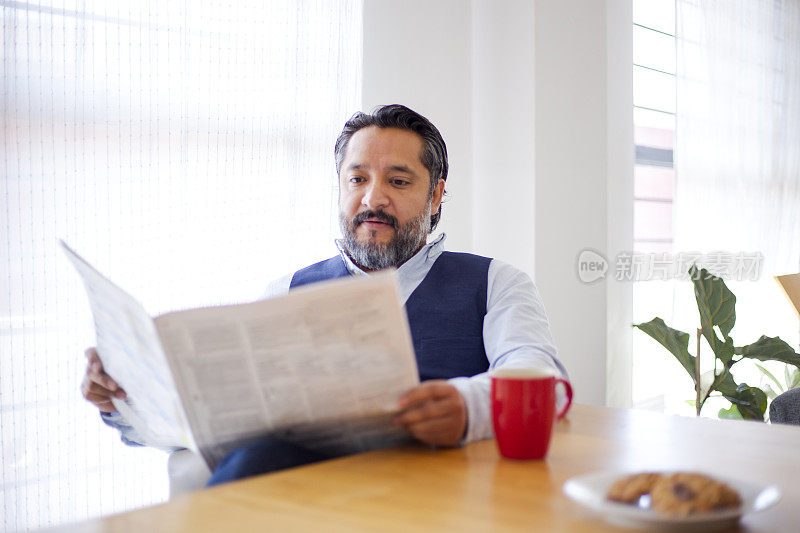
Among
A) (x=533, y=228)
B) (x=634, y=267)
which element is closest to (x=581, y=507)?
(x=533, y=228)

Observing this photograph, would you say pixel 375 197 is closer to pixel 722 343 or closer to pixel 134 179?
pixel 134 179

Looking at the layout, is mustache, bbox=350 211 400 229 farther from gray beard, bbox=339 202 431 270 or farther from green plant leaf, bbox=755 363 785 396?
green plant leaf, bbox=755 363 785 396

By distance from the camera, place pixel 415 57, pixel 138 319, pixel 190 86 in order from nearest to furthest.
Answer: pixel 138 319, pixel 190 86, pixel 415 57

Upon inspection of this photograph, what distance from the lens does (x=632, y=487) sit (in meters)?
0.64

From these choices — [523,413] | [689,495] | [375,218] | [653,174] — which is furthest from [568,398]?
[653,174]

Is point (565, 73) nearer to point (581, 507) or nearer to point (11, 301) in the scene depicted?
point (11, 301)

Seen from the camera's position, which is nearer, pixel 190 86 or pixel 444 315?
pixel 444 315

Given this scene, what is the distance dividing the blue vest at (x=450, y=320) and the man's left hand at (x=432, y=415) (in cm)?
54

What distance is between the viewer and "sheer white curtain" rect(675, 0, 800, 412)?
12.8ft

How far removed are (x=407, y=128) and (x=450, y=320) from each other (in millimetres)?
470

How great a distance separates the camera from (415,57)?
9.14 ft

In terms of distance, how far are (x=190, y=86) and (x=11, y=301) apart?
733 mm

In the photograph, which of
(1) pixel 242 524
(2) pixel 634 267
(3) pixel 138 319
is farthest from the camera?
(2) pixel 634 267

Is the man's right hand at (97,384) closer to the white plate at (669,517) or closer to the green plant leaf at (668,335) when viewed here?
the white plate at (669,517)
